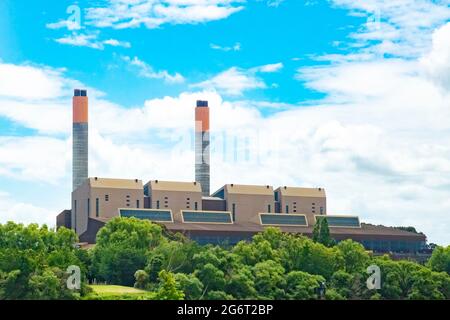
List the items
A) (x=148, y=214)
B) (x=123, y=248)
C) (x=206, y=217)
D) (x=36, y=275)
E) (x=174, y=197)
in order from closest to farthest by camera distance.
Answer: (x=36, y=275), (x=123, y=248), (x=148, y=214), (x=206, y=217), (x=174, y=197)

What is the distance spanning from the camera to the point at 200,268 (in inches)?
3812

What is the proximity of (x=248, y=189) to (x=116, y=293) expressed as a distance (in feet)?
238

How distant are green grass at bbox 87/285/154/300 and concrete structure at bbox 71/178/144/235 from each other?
160 feet

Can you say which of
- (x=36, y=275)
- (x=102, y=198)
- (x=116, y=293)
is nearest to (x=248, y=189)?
(x=102, y=198)

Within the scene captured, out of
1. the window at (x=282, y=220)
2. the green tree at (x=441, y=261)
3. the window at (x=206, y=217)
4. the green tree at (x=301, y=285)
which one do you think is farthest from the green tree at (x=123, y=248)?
the green tree at (x=441, y=261)

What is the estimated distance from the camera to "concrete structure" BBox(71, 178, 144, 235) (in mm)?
148500

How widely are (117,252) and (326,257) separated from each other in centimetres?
2367

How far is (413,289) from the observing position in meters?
106

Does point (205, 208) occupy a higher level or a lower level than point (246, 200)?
lower

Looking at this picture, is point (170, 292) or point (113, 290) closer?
point (170, 292)

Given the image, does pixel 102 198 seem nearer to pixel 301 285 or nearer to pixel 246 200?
pixel 246 200

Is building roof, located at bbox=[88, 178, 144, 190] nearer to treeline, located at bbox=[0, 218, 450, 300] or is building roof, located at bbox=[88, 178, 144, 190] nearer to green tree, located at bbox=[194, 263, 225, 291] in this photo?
treeline, located at bbox=[0, 218, 450, 300]
